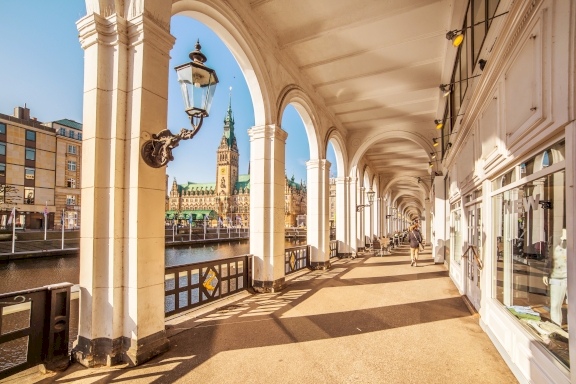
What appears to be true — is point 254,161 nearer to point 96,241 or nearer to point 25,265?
point 96,241

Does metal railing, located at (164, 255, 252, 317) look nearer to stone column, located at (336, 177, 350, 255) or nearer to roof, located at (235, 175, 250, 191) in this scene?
stone column, located at (336, 177, 350, 255)

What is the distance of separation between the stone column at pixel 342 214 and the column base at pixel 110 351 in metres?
10.8

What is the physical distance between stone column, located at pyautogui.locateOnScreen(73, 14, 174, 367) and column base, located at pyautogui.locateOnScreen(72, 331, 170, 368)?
0.03ft

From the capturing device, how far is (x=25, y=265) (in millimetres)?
16828

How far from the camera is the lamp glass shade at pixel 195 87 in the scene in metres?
3.67

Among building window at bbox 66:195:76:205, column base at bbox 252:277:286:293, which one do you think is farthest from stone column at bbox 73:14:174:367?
building window at bbox 66:195:76:205

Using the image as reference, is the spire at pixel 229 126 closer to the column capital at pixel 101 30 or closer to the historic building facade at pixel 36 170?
the historic building facade at pixel 36 170

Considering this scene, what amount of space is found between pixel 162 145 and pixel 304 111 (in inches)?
256

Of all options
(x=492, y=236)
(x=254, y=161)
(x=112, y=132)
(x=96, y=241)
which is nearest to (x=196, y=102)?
(x=112, y=132)

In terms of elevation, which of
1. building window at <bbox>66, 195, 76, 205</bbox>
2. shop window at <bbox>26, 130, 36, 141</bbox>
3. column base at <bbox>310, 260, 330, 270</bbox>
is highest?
shop window at <bbox>26, 130, 36, 141</bbox>

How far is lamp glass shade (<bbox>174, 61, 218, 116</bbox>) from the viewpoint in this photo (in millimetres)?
3671

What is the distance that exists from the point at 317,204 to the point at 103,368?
790 centimetres

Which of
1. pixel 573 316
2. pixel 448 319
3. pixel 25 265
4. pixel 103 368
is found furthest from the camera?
pixel 25 265

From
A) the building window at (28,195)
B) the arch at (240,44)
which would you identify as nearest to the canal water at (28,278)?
the arch at (240,44)
